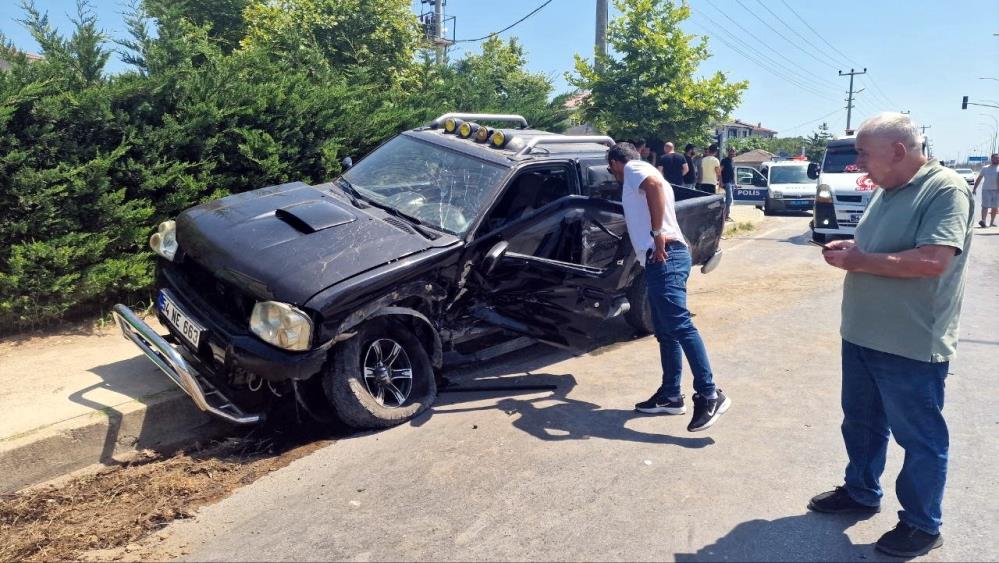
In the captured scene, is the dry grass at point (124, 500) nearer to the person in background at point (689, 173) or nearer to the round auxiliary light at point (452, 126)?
the round auxiliary light at point (452, 126)

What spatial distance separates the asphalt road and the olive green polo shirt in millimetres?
917

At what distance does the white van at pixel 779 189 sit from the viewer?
759 inches

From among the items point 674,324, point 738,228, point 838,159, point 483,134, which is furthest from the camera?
point 738,228

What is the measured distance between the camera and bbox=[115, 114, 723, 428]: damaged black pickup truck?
412cm

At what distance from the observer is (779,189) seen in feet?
64.1

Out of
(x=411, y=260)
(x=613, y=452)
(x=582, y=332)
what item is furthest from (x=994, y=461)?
(x=411, y=260)

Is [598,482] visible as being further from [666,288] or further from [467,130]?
[467,130]

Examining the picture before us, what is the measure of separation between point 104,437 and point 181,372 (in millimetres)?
847

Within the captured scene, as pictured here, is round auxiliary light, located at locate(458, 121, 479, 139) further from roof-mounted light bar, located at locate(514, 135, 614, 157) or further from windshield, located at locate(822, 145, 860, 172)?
windshield, located at locate(822, 145, 860, 172)

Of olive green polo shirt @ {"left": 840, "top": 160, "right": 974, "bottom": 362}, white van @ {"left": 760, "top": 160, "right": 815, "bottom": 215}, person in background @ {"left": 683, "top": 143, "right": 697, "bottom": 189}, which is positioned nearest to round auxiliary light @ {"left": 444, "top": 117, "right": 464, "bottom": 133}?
olive green polo shirt @ {"left": 840, "top": 160, "right": 974, "bottom": 362}

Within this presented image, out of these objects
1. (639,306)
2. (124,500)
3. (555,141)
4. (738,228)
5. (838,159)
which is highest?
(838,159)

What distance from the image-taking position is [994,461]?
13.1 ft

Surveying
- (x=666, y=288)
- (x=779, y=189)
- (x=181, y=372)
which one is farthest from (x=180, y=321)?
(x=779, y=189)

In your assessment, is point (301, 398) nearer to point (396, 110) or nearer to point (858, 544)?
point (858, 544)
